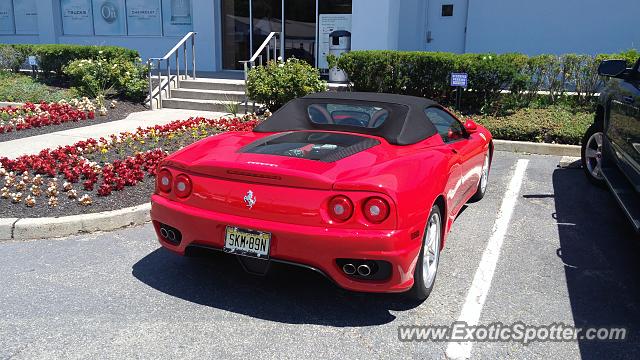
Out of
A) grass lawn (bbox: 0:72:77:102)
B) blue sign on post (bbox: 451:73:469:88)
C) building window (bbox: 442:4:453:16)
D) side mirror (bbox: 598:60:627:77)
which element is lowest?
grass lawn (bbox: 0:72:77:102)

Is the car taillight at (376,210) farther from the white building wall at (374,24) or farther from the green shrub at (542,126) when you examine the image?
the white building wall at (374,24)

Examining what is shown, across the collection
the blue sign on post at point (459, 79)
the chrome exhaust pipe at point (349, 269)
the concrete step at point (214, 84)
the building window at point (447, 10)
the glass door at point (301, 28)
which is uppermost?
the building window at point (447, 10)

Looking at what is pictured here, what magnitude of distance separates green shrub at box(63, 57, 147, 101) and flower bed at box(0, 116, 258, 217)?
16.1 ft

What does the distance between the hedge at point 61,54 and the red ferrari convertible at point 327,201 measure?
10.1 m

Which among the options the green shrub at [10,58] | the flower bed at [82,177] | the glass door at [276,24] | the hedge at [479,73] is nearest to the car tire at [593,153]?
the hedge at [479,73]

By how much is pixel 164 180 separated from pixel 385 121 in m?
1.70

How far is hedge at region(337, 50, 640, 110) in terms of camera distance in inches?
418

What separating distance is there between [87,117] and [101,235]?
256 inches

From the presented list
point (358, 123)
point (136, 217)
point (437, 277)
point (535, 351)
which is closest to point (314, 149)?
point (358, 123)

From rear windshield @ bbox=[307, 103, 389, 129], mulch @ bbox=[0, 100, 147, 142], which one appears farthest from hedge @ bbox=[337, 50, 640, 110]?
rear windshield @ bbox=[307, 103, 389, 129]

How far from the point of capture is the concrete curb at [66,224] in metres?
4.89

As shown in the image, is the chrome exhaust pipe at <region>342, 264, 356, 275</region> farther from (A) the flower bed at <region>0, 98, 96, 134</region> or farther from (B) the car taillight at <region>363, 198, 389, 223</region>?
(A) the flower bed at <region>0, 98, 96, 134</region>

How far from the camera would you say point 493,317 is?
11.7 feet

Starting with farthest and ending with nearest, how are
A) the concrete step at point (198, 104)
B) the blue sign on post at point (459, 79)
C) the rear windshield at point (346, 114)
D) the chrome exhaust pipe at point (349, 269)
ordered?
the concrete step at point (198, 104) < the blue sign on post at point (459, 79) < the rear windshield at point (346, 114) < the chrome exhaust pipe at point (349, 269)
